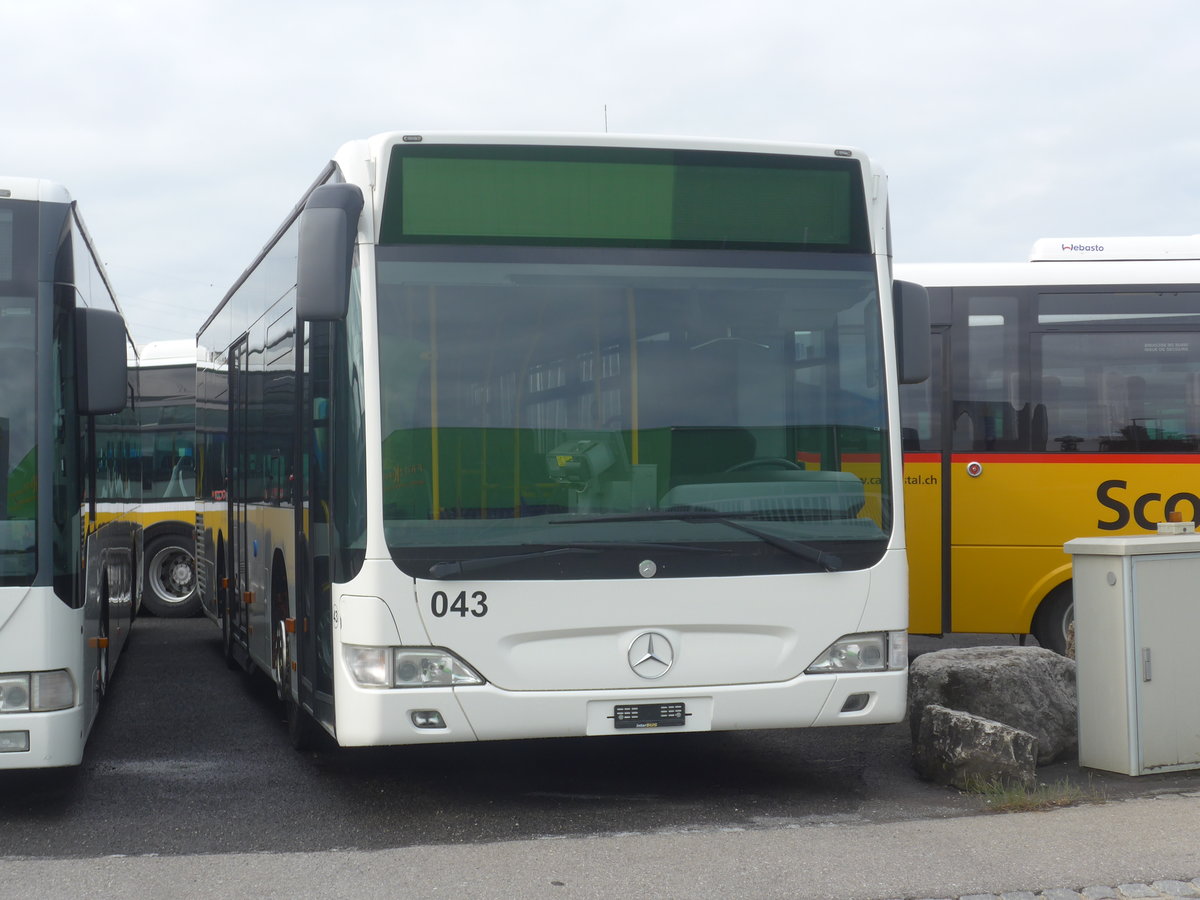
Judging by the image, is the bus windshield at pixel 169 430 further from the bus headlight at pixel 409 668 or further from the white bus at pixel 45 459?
the bus headlight at pixel 409 668

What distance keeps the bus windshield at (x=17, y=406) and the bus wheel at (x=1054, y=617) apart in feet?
24.3

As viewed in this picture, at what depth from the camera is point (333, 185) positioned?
6.39 m

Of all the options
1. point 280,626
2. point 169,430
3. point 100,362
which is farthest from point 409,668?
point 169,430

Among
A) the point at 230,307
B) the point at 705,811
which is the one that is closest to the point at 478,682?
the point at 705,811

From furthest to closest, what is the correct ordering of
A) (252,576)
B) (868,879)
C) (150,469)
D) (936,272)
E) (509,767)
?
(150,469) < (936,272) < (252,576) < (509,767) < (868,879)

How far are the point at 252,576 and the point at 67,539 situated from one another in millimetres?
3522

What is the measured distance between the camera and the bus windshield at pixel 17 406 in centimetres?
640

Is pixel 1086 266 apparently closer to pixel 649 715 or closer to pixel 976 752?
pixel 976 752

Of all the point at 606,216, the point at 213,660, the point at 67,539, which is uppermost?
the point at 606,216

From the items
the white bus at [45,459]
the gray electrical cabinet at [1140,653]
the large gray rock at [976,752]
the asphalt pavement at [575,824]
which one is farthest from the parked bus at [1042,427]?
the white bus at [45,459]

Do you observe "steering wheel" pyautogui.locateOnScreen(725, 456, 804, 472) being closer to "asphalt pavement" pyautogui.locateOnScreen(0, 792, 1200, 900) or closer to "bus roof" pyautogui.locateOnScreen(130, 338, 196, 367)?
"asphalt pavement" pyautogui.locateOnScreen(0, 792, 1200, 900)

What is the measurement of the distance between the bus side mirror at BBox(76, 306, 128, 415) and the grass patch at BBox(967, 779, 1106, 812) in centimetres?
444

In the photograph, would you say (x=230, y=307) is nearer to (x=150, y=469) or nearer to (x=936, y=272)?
(x=936, y=272)

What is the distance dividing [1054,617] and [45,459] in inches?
294
